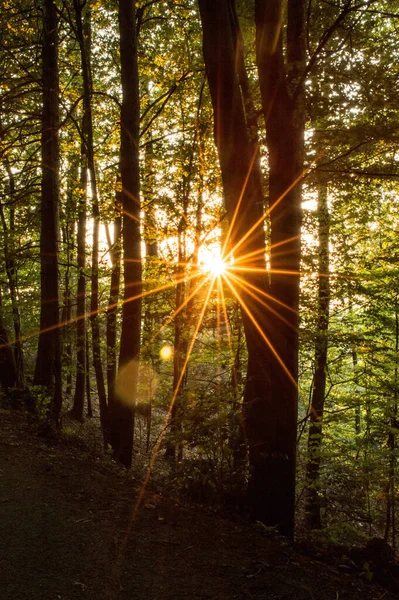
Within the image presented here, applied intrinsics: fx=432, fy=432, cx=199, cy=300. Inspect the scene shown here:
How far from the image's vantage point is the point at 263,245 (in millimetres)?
5406

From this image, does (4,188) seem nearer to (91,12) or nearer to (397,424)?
(91,12)

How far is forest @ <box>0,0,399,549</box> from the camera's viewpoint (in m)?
5.37

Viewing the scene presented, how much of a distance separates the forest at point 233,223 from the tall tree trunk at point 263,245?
0.08ft

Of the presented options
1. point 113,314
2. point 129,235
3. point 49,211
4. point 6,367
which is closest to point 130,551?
point 129,235

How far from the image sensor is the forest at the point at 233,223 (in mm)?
5367

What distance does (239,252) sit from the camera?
546 cm

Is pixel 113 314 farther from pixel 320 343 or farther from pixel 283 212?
pixel 283 212

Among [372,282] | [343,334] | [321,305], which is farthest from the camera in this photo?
[321,305]

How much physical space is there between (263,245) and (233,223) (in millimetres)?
466

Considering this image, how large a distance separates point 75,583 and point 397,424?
1069cm

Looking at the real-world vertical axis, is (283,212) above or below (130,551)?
above

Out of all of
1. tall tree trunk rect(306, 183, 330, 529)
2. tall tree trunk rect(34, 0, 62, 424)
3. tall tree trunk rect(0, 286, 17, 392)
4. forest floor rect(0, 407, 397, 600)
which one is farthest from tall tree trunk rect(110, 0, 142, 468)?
tall tree trunk rect(0, 286, 17, 392)

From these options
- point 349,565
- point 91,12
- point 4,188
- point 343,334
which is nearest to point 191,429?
point 349,565

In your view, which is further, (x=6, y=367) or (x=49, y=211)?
(x=6, y=367)
